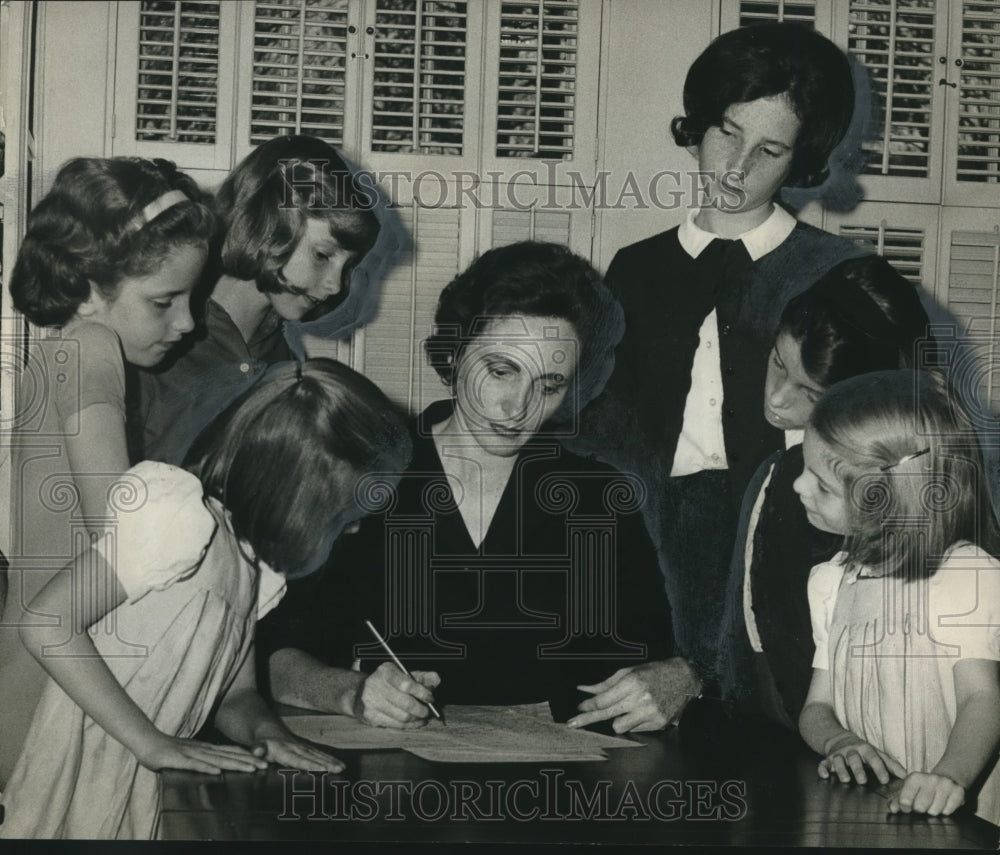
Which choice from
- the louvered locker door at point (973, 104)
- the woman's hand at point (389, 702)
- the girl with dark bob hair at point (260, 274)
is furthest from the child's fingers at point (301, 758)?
the louvered locker door at point (973, 104)

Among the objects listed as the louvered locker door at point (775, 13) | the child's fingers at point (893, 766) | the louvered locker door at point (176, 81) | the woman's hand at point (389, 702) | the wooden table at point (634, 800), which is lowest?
the wooden table at point (634, 800)

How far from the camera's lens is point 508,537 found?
3527 millimetres

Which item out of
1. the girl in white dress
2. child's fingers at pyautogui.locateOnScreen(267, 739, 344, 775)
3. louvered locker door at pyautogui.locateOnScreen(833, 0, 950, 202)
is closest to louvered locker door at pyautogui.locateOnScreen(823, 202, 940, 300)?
louvered locker door at pyautogui.locateOnScreen(833, 0, 950, 202)

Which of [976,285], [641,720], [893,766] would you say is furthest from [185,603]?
[976,285]

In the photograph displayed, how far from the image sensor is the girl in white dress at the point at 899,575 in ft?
11.5

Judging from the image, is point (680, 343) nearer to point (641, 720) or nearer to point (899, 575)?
point (899, 575)

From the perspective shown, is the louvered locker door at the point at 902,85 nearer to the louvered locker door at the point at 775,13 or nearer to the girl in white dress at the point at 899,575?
the louvered locker door at the point at 775,13

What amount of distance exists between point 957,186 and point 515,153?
1.14 m

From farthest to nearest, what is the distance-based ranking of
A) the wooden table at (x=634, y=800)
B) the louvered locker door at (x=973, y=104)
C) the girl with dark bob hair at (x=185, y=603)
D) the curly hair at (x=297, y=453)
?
the louvered locker door at (x=973, y=104) → the curly hair at (x=297, y=453) → the girl with dark bob hair at (x=185, y=603) → the wooden table at (x=634, y=800)

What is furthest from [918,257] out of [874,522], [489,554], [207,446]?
[207,446]

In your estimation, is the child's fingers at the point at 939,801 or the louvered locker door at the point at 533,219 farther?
the louvered locker door at the point at 533,219

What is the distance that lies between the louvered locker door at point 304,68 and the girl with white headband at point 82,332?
290 millimetres

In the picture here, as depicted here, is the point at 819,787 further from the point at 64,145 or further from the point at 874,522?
the point at 64,145

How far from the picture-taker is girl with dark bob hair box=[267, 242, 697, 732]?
351 centimetres
